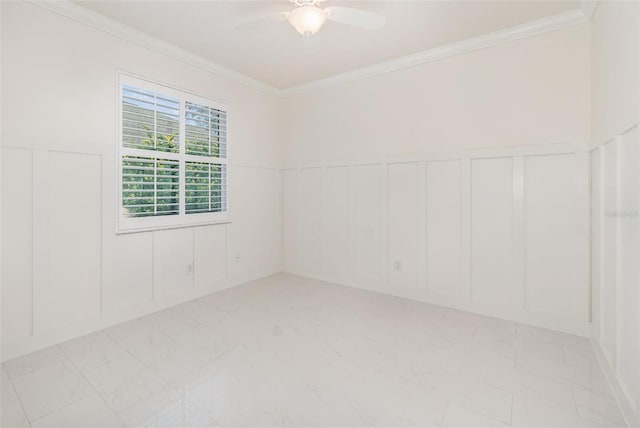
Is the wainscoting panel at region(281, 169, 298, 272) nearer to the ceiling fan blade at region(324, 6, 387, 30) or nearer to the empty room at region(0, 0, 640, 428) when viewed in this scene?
the empty room at region(0, 0, 640, 428)

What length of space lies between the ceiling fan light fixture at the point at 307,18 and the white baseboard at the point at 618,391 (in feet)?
9.47

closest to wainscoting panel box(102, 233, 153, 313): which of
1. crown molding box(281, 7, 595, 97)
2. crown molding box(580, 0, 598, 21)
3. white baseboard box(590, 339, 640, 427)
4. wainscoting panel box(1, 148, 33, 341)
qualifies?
wainscoting panel box(1, 148, 33, 341)

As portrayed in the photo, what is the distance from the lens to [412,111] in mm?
3428

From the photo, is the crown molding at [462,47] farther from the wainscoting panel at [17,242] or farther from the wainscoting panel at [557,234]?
the wainscoting panel at [17,242]

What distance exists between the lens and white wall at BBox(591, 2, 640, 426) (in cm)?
156

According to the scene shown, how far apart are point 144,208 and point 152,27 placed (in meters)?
1.70

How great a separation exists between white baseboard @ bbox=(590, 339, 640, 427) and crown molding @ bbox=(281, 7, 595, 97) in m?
2.64

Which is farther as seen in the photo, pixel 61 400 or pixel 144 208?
pixel 144 208

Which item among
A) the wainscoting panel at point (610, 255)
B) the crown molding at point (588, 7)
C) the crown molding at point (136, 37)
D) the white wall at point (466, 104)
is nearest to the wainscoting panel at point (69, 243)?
the crown molding at point (136, 37)

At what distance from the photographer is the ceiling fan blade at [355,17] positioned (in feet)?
6.72

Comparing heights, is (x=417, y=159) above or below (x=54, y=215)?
above

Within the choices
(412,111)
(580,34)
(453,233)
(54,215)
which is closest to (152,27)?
(54,215)

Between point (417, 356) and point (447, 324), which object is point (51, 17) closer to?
point (417, 356)

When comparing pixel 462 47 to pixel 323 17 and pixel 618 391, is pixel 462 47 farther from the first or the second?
pixel 618 391
